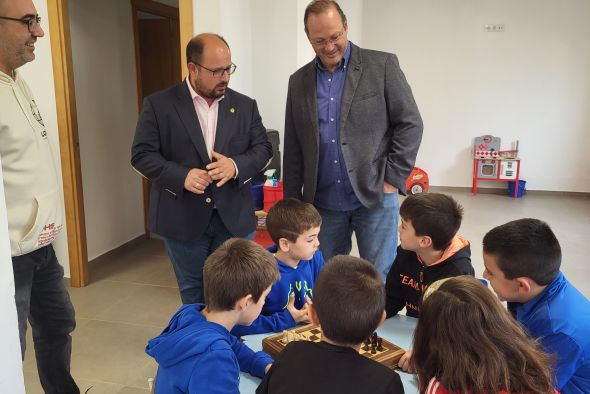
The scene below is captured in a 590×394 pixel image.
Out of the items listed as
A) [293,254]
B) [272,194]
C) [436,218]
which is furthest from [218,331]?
[272,194]

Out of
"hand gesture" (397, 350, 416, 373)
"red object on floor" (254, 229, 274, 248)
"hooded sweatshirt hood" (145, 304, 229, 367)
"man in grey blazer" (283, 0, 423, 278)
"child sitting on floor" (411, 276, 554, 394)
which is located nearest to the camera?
"child sitting on floor" (411, 276, 554, 394)

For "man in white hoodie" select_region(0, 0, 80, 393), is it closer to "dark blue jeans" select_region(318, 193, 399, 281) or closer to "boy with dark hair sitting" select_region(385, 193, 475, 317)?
"dark blue jeans" select_region(318, 193, 399, 281)

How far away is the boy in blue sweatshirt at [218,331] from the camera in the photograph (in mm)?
1225

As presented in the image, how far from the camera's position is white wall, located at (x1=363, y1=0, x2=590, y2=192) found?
629cm

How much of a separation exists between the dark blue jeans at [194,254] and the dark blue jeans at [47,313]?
0.46m

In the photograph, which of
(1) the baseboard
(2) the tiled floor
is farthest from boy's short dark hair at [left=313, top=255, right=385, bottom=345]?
(1) the baseboard

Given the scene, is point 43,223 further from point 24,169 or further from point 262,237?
point 262,237

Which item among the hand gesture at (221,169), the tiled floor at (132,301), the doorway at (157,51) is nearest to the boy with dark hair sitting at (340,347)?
the hand gesture at (221,169)

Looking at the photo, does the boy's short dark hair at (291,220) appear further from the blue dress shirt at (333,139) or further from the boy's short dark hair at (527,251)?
the boy's short dark hair at (527,251)

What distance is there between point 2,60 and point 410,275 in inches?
64.3

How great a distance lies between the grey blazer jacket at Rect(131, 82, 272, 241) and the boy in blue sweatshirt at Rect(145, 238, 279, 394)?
2.11ft

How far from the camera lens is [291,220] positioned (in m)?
1.90

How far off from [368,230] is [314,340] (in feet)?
2.73

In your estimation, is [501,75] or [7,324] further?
[501,75]
